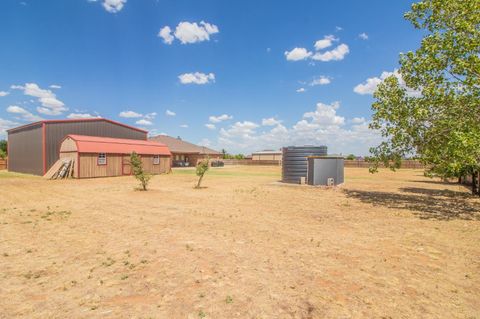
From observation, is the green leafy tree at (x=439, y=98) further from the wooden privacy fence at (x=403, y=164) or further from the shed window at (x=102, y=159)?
the wooden privacy fence at (x=403, y=164)

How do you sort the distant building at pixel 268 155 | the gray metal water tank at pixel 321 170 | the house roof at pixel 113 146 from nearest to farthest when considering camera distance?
1. the gray metal water tank at pixel 321 170
2. the house roof at pixel 113 146
3. the distant building at pixel 268 155

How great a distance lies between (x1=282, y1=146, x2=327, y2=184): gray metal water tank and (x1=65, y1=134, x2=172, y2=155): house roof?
19562 millimetres

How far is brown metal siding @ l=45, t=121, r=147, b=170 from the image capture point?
1144 inches

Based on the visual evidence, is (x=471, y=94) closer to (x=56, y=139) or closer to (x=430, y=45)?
(x=430, y=45)

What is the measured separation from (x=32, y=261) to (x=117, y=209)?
5.74 meters

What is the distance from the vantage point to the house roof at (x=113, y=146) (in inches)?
1080

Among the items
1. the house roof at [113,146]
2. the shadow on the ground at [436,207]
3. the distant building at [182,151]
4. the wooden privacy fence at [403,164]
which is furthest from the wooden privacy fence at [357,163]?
the shadow on the ground at [436,207]

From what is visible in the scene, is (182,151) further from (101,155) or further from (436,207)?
(436,207)

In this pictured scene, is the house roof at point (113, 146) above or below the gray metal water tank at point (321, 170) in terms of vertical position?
above

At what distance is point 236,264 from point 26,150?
37482 millimetres

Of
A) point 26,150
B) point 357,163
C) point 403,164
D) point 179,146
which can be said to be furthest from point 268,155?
point 26,150

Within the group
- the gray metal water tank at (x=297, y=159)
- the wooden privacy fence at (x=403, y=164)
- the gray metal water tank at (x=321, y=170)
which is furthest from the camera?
the wooden privacy fence at (x=403, y=164)

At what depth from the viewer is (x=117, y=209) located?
37.9 ft

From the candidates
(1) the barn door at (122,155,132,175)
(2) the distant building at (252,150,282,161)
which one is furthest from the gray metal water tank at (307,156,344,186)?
(2) the distant building at (252,150,282,161)
